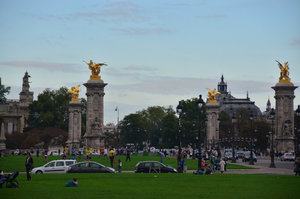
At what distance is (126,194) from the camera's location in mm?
26656

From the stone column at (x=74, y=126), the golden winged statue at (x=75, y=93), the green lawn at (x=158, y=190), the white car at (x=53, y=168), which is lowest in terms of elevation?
the green lawn at (x=158, y=190)

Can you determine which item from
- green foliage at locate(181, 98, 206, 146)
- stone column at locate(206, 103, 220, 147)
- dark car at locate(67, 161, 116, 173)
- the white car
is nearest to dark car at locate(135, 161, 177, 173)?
dark car at locate(67, 161, 116, 173)

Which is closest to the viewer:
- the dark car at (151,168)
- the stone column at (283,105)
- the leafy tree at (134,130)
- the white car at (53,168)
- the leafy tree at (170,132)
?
the dark car at (151,168)

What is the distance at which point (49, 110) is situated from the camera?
155m

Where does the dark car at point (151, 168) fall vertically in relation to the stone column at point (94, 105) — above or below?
below

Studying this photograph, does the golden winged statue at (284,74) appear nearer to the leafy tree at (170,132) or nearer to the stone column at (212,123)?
the stone column at (212,123)

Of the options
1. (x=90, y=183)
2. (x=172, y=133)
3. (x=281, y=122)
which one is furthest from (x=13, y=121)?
(x=90, y=183)

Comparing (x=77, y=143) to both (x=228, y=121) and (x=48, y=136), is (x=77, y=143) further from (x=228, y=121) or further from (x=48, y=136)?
(x=228, y=121)

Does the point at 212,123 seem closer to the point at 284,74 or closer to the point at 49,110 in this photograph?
the point at 284,74

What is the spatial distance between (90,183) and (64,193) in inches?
252

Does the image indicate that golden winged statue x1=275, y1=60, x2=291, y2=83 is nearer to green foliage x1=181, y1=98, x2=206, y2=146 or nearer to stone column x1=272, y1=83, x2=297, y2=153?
stone column x1=272, y1=83, x2=297, y2=153

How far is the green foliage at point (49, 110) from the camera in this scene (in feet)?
501

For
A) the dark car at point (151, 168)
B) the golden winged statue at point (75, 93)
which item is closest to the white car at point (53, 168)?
the dark car at point (151, 168)

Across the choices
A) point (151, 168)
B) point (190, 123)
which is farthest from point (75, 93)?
point (151, 168)
